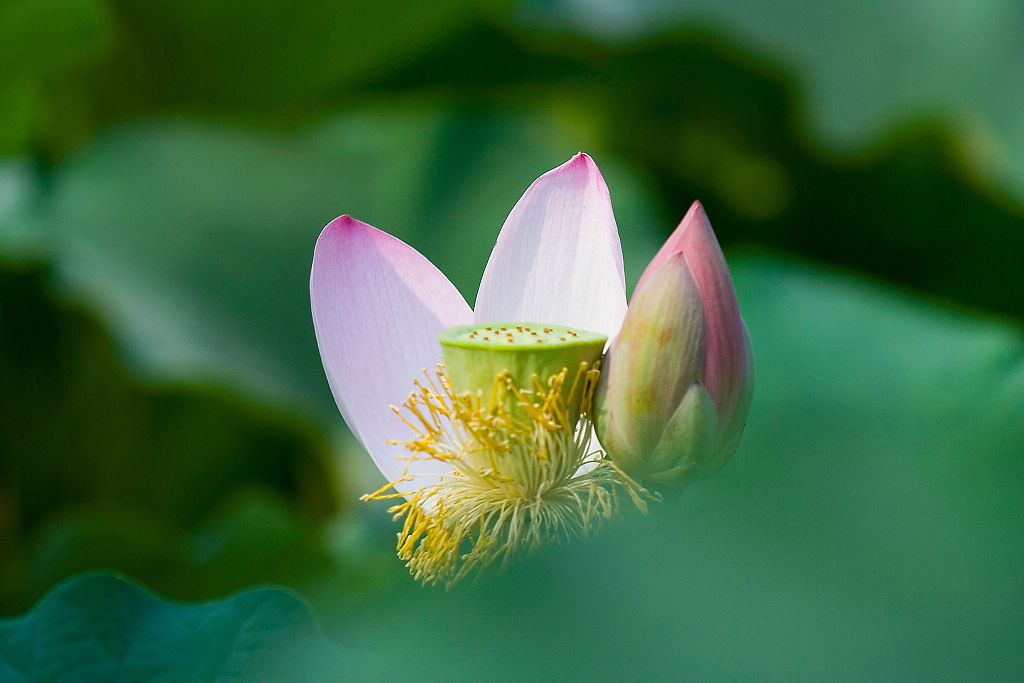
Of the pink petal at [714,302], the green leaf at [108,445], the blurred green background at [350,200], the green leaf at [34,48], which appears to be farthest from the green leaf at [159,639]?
the green leaf at [34,48]

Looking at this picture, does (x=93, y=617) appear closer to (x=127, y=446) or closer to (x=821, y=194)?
(x=127, y=446)

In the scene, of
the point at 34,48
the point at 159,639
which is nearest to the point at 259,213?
the point at 34,48

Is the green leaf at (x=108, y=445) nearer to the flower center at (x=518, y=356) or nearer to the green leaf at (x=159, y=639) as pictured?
the green leaf at (x=159, y=639)

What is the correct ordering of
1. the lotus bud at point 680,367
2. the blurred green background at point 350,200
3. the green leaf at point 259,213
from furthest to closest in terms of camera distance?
1. the green leaf at point 259,213
2. the blurred green background at point 350,200
3. the lotus bud at point 680,367

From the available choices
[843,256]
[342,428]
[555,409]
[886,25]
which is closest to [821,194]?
[843,256]

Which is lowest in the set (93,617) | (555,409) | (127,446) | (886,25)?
(127,446)

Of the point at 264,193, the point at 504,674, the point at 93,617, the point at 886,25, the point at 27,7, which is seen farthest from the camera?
the point at 886,25

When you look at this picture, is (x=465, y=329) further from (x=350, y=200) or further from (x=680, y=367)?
(x=350, y=200)
